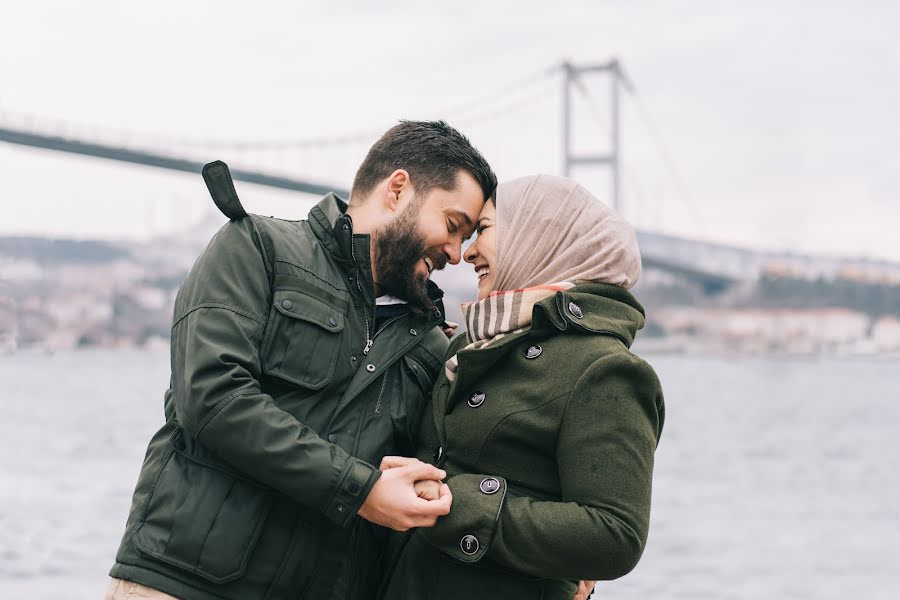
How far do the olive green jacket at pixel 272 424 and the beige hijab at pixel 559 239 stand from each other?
0.19 m

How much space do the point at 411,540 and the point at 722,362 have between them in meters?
35.7

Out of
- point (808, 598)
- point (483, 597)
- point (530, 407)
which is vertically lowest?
point (808, 598)

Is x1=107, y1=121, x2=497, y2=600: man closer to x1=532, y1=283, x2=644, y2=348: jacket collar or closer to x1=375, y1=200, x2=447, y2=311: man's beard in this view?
x1=375, y1=200, x2=447, y2=311: man's beard

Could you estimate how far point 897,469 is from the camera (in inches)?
483

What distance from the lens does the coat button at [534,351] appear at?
1.30 meters

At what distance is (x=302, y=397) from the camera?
51.0 inches

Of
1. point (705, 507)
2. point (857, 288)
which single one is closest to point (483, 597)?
point (705, 507)

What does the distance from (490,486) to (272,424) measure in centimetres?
27

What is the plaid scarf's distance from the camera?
1.33 meters

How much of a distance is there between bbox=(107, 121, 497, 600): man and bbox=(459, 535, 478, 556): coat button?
0.05 meters

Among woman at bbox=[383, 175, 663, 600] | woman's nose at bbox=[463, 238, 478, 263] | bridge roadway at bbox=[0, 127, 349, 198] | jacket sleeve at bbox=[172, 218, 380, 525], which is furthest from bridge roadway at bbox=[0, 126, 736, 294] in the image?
jacket sleeve at bbox=[172, 218, 380, 525]

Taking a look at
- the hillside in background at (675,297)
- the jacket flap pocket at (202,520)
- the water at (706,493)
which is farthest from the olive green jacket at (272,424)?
the hillside in background at (675,297)

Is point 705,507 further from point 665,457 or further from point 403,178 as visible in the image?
point 403,178

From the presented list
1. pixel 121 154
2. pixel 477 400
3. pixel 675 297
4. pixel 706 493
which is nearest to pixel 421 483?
pixel 477 400
